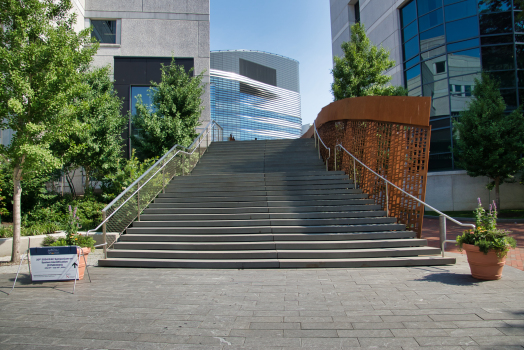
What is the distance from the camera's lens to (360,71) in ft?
50.6

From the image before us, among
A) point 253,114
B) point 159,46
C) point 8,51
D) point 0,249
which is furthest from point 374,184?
point 253,114

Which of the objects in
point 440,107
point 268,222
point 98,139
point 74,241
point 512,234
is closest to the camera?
point 74,241

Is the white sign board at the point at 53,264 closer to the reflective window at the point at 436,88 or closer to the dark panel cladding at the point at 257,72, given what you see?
the reflective window at the point at 436,88

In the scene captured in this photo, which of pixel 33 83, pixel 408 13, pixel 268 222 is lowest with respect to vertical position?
pixel 268 222

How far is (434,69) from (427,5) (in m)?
3.72

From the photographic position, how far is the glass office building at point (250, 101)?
75312 millimetres

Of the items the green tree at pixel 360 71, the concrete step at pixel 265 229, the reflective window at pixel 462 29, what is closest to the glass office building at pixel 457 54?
the reflective window at pixel 462 29

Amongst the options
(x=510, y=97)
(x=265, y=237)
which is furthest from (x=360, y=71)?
(x=265, y=237)

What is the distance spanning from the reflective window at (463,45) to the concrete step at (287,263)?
605 inches

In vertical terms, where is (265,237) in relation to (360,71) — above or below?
below

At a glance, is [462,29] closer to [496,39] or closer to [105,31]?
[496,39]

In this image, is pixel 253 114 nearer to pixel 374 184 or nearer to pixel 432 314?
pixel 374 184

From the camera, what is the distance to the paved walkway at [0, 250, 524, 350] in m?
3.26

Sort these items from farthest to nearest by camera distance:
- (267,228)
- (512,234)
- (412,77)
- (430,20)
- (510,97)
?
(412,77) → (430,20) → (510,97) → (512,234) → (267,228)
